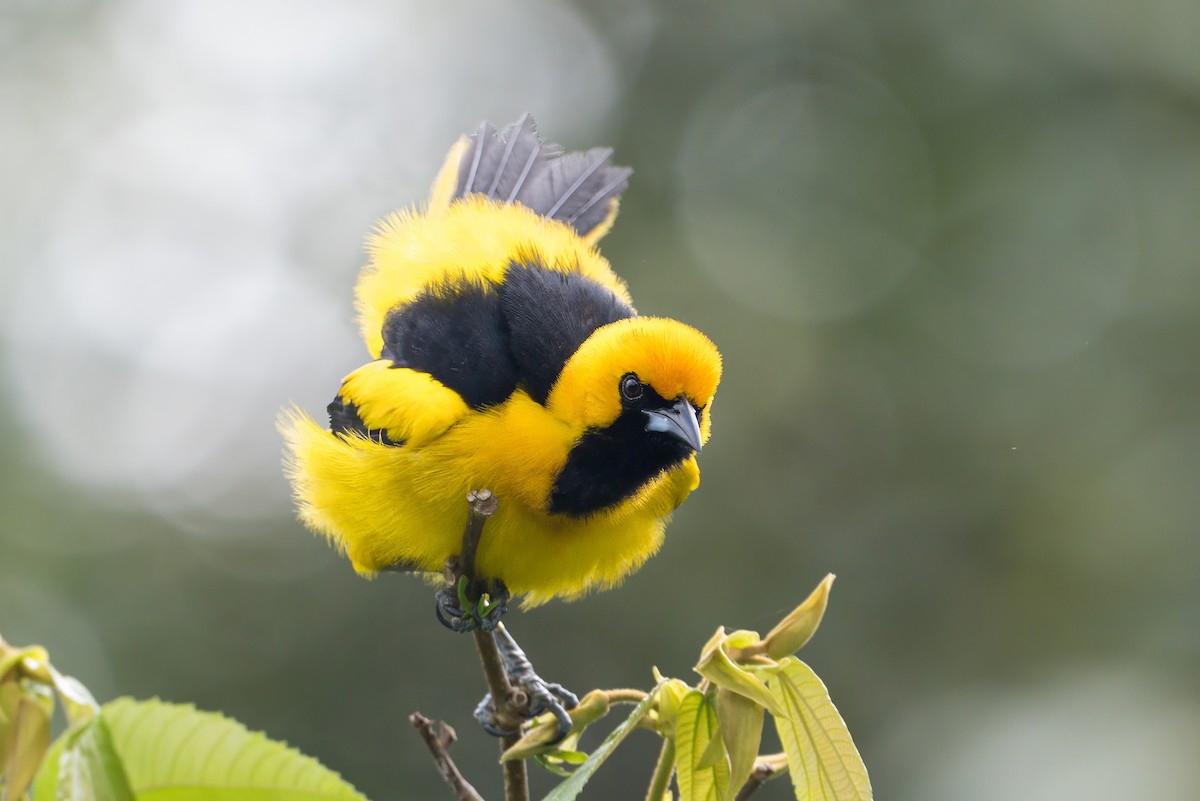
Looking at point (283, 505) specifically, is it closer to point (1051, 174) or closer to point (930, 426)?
point (930, 426)

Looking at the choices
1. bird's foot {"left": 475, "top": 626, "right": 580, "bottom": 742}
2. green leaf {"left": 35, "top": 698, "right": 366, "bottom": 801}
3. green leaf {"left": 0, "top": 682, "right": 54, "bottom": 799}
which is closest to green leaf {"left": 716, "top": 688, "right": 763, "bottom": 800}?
bird's foot {"left": 475, "top": 626, "right": 580, "bottom": 742}

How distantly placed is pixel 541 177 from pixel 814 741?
2973 millimetres

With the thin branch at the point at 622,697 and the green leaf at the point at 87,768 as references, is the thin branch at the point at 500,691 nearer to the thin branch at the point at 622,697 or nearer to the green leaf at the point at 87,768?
the thin branch at the point at 622,697

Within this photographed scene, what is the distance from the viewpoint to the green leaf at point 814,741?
1.66 meters

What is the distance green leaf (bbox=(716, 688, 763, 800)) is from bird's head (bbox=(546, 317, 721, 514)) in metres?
1.21

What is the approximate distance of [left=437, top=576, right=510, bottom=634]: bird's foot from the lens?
2640 millimetres

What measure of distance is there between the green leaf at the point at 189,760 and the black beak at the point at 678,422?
5.37ft

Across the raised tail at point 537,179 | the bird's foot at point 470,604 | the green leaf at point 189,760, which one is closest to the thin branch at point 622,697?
the bird's foot at point 470,604

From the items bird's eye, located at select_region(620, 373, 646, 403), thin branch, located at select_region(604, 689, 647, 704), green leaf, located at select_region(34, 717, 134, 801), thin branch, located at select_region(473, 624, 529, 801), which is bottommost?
green leaf, located at select_region(34, 717, 134, 801)

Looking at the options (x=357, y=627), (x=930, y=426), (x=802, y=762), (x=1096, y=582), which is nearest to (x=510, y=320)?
(x=802, y=762)

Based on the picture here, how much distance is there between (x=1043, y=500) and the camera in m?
5.55

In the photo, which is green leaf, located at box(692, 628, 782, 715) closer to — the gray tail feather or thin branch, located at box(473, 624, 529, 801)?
thin branch, located at box(473, 624, 529, 801)

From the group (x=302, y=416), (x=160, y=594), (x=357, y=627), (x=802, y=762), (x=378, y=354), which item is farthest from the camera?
(x=160, y=594)

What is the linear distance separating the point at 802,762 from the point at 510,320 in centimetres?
167
